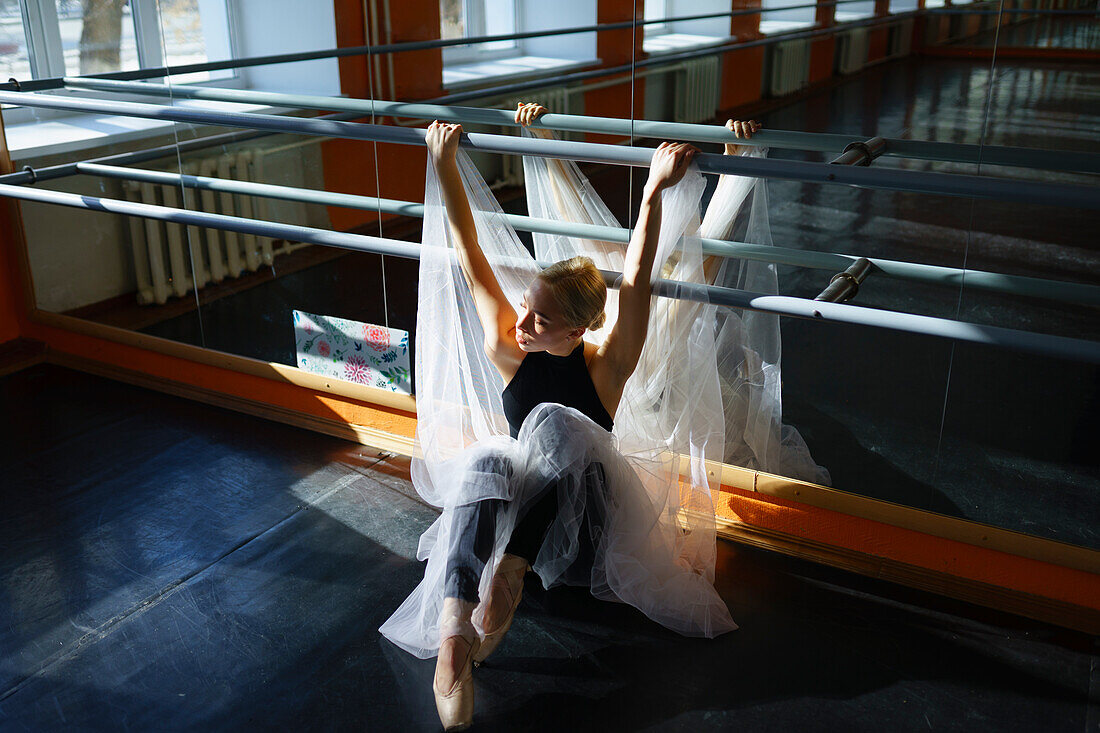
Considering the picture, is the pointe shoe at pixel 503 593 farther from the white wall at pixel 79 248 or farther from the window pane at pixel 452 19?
the white wall at pixel 79 248

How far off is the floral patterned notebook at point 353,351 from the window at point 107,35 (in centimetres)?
84

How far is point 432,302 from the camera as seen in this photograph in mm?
2020

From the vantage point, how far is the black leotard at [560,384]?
6.06 ft

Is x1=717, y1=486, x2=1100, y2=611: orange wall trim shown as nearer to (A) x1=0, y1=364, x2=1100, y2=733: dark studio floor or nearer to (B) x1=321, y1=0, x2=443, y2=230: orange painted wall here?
(A) x1=0, y1=364, x2=1100, y2=733: dark studio floor

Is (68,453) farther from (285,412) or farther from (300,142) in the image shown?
(300,142)

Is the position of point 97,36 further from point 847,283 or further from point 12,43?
point 847,283

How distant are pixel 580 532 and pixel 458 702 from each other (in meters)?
0.42

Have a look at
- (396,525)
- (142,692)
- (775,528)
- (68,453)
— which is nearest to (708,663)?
(775,528)

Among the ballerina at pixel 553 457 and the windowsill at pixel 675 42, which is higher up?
the windowsill at pixel 675 42

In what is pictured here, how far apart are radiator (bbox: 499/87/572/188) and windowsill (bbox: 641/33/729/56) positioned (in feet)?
0.76

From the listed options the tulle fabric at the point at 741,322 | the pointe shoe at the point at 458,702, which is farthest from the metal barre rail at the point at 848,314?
the pointe shoe at the point at 458,702

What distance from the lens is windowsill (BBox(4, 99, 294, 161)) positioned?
2.99 meters

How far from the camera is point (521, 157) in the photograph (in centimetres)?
223

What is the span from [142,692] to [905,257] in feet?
5.84
